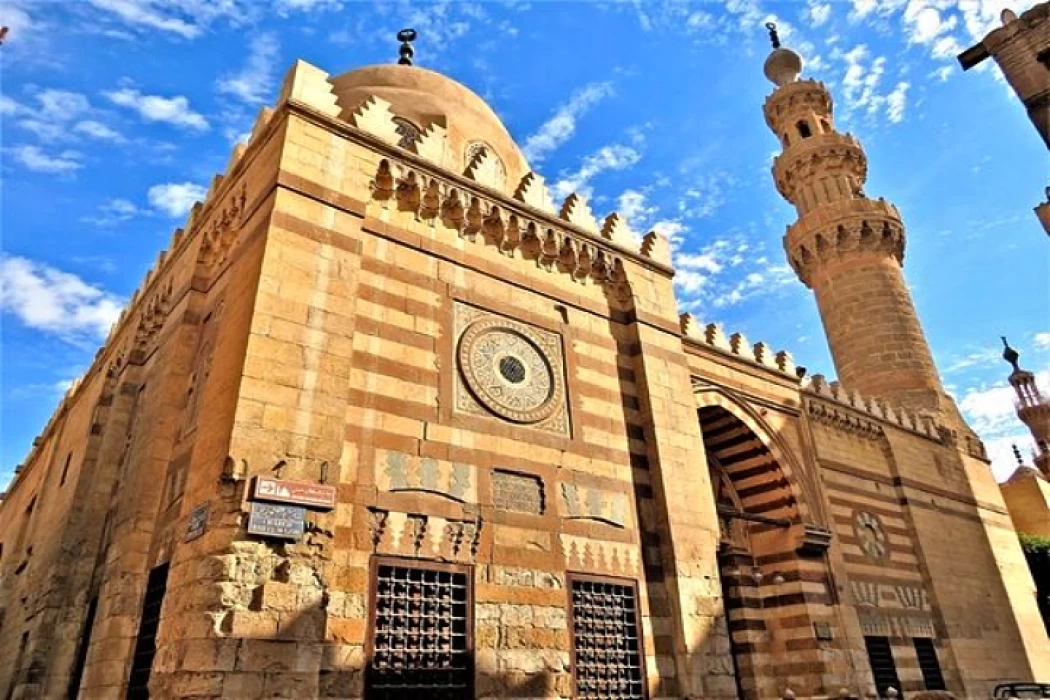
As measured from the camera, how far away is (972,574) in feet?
48.6

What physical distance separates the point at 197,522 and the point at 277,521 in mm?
749

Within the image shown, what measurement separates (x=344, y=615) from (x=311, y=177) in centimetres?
435

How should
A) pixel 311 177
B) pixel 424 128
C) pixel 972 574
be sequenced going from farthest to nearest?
1. pixel 972 574
2. pixel 424 128
3. pixel 311 177

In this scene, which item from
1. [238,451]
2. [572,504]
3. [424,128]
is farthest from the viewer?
[424,128]

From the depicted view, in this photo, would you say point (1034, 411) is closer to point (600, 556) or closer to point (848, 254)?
point (848, 254)

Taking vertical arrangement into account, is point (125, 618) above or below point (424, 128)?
below

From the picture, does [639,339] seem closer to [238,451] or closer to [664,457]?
[664,457]

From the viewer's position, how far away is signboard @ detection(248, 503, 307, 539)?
17.8 ft

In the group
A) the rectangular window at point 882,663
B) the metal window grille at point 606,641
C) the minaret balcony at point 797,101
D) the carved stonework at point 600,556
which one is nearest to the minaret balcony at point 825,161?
the minaret balcony at point 797,101

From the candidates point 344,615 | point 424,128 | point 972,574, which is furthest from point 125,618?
point 972,574

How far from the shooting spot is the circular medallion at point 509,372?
7.70m

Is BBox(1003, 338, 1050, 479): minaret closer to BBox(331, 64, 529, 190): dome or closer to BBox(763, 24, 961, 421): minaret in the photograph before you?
BBox(763, 24, 961, 421): minaret

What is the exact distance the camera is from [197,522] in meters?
5.68

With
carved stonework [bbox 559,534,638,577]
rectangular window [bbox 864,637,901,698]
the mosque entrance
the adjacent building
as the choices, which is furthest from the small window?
the adjacent building
